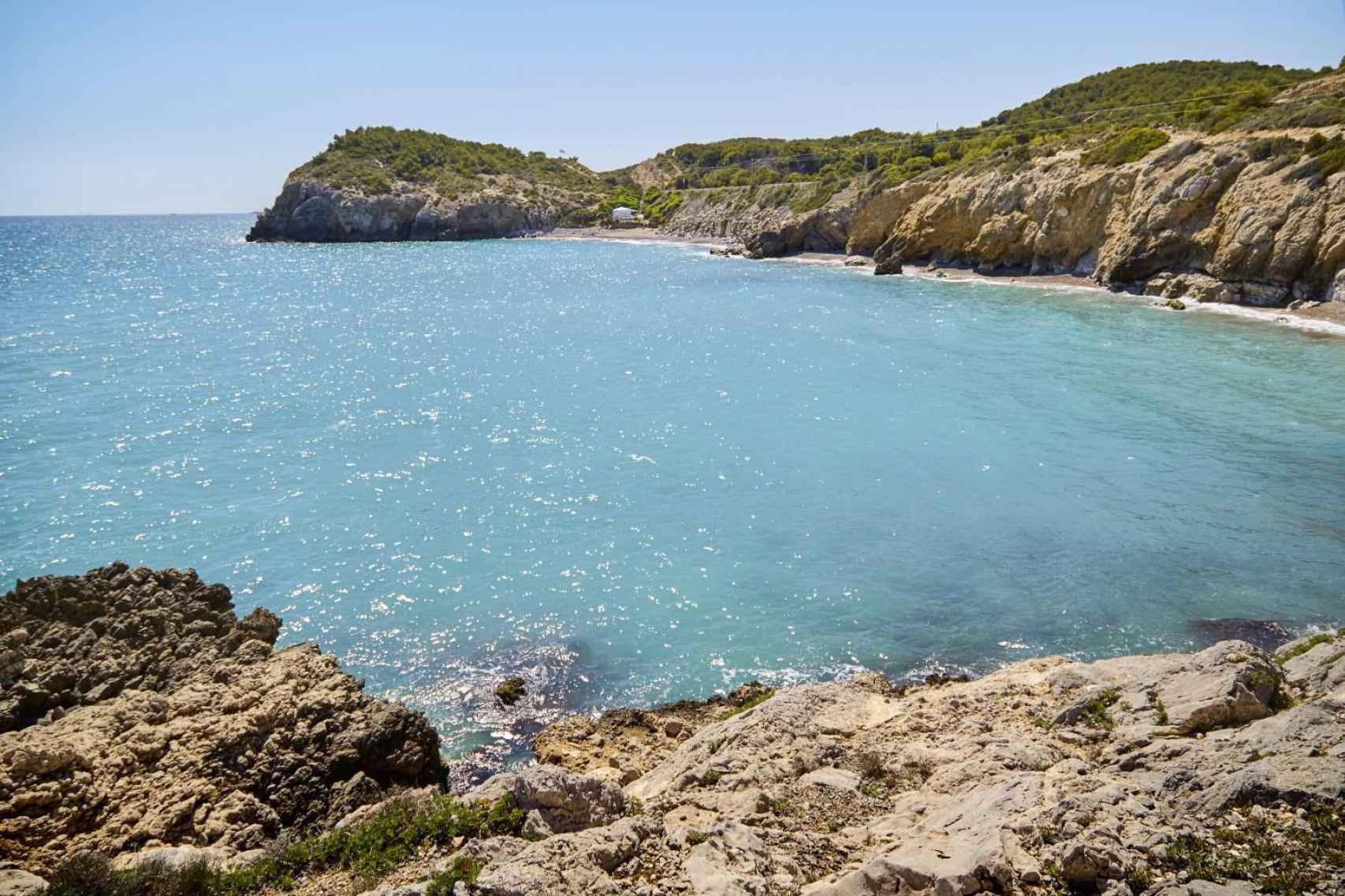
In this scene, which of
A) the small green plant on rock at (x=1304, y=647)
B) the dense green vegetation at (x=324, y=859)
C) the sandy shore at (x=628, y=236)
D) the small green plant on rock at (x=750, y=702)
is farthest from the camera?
the sandy shore at (x=628, y=236)

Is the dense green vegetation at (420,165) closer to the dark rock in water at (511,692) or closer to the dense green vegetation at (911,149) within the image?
the dense green vegetation at (911,149)

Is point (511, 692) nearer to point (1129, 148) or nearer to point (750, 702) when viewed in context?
point (750, 702)

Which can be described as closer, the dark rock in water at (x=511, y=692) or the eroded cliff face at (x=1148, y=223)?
the dark rock in water at (x=511, y=692)

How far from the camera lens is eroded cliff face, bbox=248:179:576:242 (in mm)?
142000

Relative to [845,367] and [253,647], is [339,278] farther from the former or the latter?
[253,647]

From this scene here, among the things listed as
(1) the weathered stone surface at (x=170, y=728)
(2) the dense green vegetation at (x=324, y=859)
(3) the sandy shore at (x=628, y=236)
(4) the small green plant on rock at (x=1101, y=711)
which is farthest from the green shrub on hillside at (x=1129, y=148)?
(2) the dense green vegetation at (x=324, y=859)

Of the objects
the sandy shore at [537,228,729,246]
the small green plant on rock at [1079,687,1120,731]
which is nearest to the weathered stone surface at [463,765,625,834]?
the small green plant on rock at [1079,687,1120,731]

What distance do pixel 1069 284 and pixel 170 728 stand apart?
6599cm

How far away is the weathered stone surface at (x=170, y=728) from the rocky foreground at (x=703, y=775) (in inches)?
1.2

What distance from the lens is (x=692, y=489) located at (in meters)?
24.0

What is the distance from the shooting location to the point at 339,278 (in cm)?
8556

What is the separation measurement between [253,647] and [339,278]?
8175 cm

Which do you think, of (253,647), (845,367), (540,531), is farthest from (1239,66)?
(253,647)

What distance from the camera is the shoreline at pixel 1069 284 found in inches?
1686
